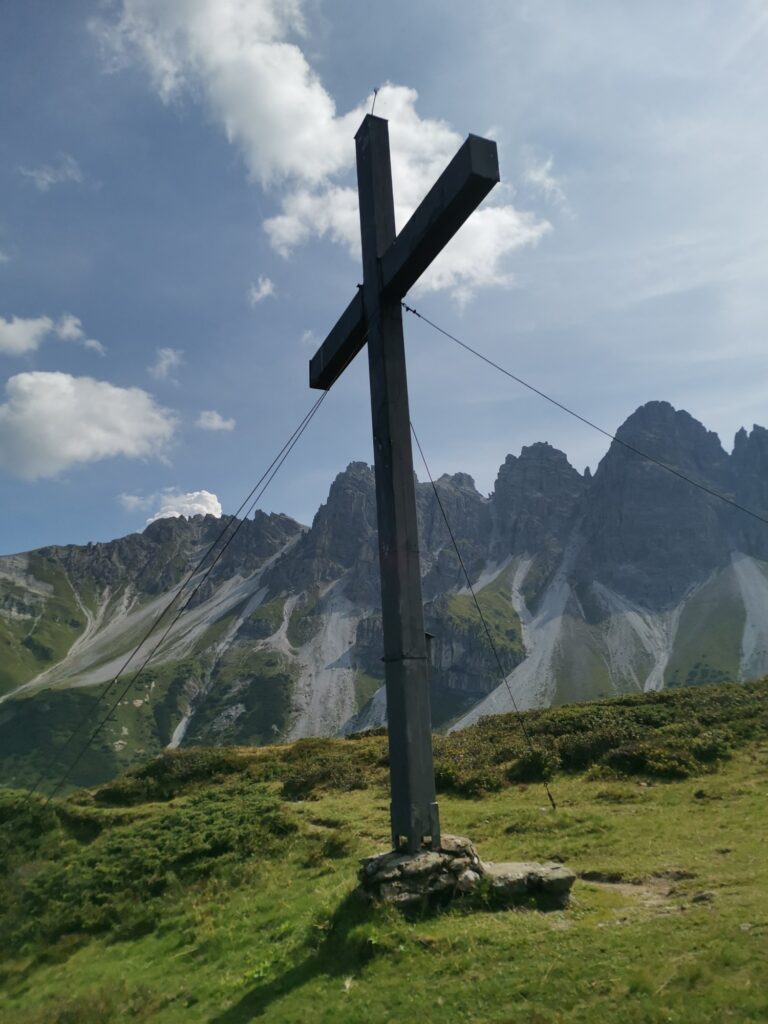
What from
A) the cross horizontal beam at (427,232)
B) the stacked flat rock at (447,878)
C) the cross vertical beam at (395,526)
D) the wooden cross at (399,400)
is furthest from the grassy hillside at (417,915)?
the cross horizontal beam at (427,232)

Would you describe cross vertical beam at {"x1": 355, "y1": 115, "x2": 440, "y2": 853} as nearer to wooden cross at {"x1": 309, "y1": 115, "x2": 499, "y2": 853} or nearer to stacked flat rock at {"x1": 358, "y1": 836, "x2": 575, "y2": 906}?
wooden cross at {"x1": 309, "y1": 115, "x2": 499, "y2": 853}

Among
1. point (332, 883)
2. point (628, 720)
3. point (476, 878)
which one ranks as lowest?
point (332, 883)

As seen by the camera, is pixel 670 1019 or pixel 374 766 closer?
pixel 670 1019

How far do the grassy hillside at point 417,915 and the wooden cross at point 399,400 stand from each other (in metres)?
1.84

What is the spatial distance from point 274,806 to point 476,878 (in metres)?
11.0

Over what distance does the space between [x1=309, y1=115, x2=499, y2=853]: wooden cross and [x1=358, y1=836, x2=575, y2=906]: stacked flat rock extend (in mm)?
251

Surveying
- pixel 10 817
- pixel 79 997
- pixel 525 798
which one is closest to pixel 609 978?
pixel 79 997

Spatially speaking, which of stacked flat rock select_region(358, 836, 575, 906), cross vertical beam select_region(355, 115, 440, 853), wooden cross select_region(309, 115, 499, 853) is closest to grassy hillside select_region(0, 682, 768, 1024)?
stacked flat rock select_region(358, 836, 575, 906)

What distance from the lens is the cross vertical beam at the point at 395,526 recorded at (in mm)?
→ 9234

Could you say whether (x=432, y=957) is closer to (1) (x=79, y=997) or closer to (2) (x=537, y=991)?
(2) (x=537, y=991)

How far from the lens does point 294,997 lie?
7.84 metres

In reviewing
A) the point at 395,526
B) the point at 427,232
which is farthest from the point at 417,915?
the point at 427,232

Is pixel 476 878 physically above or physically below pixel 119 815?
above

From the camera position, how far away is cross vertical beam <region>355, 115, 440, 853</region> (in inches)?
364
